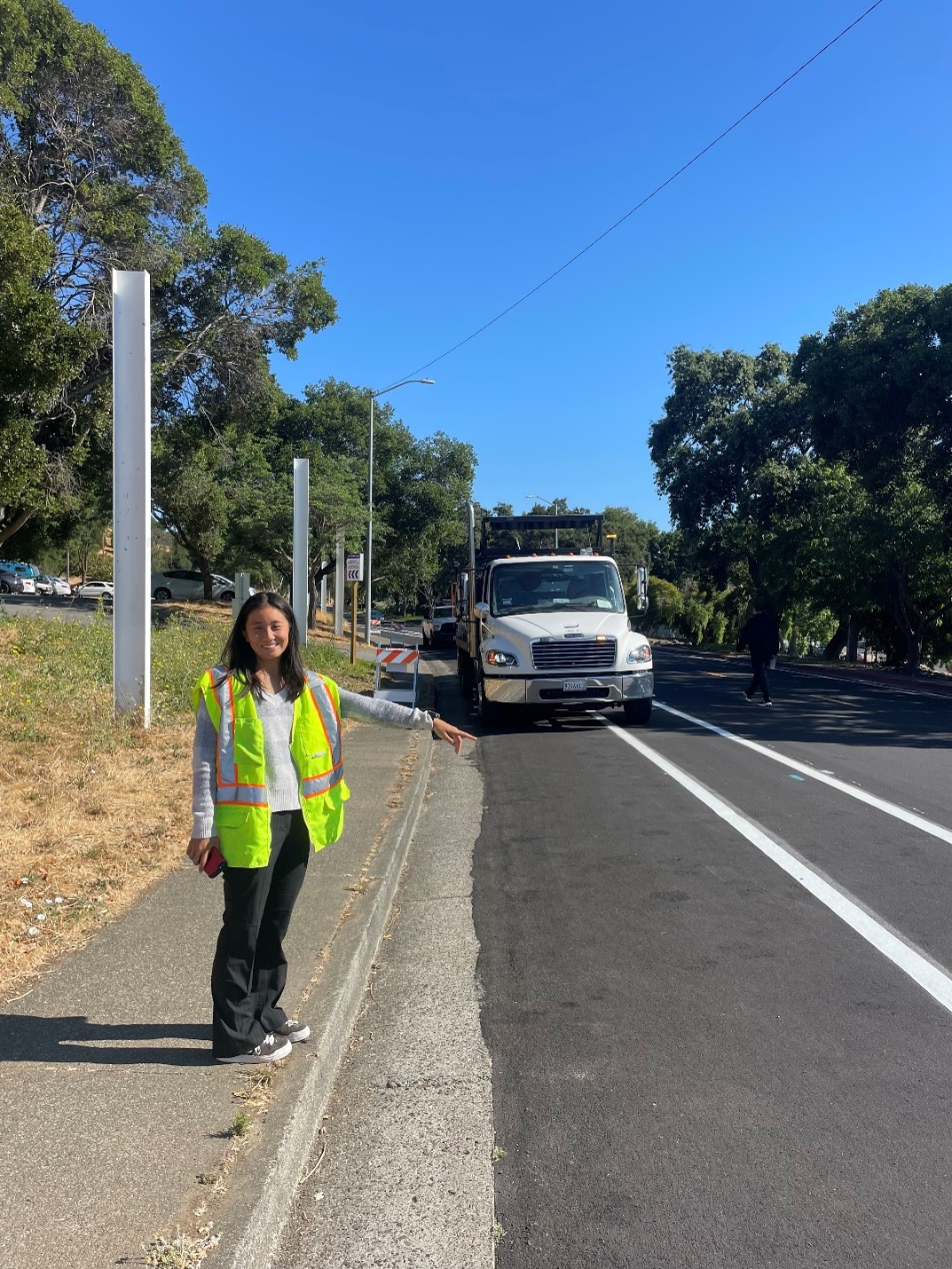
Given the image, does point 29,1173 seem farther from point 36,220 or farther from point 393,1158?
point 36,220

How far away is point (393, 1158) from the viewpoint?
11.6 ft

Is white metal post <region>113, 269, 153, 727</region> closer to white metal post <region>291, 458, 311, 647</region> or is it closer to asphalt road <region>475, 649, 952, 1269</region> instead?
asphalt road <region>475, 649, 952, 1269</region>

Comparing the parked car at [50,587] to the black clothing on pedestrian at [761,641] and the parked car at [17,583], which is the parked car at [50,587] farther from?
the black clothing on pedestrian at [761,641]

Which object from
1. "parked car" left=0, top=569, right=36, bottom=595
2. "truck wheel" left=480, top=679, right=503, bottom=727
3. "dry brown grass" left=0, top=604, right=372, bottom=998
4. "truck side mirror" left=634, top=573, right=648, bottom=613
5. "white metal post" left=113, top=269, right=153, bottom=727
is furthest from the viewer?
"parked car" left=0, top=569, right=36, bottom=595

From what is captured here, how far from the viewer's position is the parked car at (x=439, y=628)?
37562mm

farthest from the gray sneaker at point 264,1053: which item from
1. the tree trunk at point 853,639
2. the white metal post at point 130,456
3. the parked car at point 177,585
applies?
the parked car at point 177,585

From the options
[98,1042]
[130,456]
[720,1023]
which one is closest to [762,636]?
[130,456]

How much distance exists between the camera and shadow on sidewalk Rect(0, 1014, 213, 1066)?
12.9 ft

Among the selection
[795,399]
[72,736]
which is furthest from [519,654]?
[795,399]

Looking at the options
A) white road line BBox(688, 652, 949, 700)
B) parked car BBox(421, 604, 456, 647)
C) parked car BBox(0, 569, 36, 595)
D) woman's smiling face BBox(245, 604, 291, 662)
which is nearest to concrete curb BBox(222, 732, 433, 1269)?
woman's smiling face BBox(245, 604, 291, 662)

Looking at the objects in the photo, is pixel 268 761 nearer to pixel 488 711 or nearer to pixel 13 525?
pixel 488 711

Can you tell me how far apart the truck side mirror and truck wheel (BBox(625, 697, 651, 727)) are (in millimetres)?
1733

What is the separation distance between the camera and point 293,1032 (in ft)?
13.4

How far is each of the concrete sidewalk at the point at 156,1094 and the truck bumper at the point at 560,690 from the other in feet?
26.8
